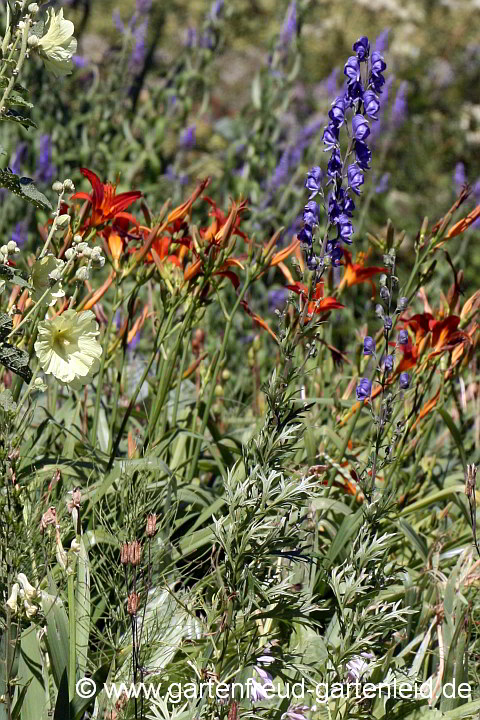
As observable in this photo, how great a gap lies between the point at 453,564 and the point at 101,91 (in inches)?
141

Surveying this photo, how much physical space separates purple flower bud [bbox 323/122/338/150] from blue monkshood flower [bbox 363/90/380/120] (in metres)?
0.08

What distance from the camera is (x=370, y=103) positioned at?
1.65 metres

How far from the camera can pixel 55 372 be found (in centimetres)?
163

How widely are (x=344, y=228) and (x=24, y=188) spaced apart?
0.61m

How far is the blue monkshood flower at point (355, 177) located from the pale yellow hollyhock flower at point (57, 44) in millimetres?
587

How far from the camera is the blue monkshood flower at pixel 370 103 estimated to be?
5.39ft

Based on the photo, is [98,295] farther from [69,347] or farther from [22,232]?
[22,232]

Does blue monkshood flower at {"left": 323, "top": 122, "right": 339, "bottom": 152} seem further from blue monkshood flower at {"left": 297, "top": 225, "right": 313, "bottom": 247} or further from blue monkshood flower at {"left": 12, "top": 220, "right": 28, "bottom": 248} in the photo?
blue monkshood flower at {"left": 12, "top": 220, "right": 28, "bottom": 248}

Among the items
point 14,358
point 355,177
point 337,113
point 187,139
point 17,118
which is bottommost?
point 14,358

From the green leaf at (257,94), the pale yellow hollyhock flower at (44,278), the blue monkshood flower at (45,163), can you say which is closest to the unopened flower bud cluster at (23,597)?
the pale yellow hollyhock flower at (44,278)

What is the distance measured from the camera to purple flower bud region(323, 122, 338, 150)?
164cm

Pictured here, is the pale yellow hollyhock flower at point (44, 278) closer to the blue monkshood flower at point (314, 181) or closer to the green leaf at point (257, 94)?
the blue monkshood flower at point (314, 181)

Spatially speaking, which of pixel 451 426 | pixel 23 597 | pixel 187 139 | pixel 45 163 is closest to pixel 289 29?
pixel 187 139

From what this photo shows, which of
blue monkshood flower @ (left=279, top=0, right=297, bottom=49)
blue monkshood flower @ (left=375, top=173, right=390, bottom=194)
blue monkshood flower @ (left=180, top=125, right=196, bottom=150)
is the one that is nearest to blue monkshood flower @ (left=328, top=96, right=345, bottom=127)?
blue monkshood flower @ (left=375, top=173, right=390, bottom=194)
